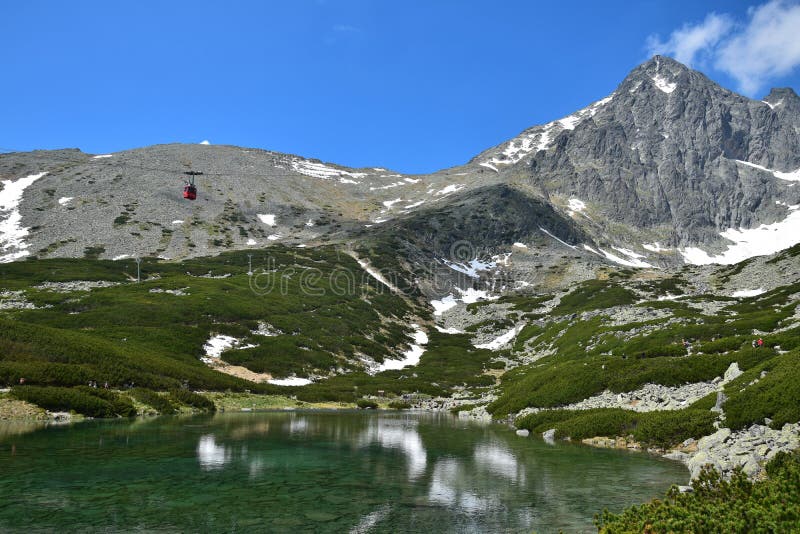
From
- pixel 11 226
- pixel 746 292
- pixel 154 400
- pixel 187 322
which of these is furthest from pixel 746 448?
pixel 11 226

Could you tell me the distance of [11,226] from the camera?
166500mm

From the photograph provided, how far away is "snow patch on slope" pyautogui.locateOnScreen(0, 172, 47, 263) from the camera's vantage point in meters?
149

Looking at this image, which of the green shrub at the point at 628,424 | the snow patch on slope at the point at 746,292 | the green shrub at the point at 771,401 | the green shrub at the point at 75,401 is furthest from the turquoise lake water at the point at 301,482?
the snow patch on slope at the point at 746,292

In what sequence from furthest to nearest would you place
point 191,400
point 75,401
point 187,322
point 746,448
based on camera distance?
1. point 187,322
2. point 191,400
3. point 75,401
4. point 746,448

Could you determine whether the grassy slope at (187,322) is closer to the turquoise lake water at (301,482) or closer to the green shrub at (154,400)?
the green shrub at (154,400)

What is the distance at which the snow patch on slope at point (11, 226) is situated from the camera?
490 ft

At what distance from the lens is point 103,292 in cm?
9162

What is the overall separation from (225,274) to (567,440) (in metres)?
112

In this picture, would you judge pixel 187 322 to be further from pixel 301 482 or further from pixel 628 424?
pixel 628 424

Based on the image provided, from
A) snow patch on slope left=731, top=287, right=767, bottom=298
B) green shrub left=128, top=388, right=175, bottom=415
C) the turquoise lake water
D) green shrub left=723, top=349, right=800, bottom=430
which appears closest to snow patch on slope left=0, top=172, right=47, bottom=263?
green shrub left=128, top=388, right=175, bottom=415

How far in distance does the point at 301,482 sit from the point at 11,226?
636ft

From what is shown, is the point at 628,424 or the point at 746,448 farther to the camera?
the point at 628,424

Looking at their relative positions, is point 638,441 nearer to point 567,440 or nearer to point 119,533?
point 567,440

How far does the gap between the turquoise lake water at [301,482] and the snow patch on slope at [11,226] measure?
151m
